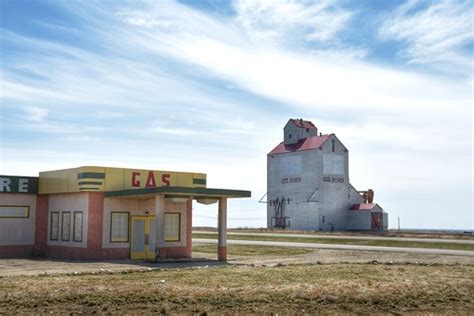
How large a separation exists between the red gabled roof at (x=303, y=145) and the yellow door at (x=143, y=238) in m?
51.1

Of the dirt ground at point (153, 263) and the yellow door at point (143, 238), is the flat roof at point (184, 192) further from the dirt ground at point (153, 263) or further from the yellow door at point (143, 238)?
the dirt ground at point (153, 263)

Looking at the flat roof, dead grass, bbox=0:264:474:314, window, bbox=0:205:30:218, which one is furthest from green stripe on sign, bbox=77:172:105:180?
dead grass, bbox=0:264:474:314

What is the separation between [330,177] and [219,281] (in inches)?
2482

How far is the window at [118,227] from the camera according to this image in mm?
33250

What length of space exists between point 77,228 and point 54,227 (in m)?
3.36

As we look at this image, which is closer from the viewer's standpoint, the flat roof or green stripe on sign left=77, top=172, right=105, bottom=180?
the flat roof

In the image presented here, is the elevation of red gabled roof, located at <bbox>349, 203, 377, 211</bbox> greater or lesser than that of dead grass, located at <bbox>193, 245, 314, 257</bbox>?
greater

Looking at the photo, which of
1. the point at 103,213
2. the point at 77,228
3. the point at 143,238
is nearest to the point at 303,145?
the point at 143,238

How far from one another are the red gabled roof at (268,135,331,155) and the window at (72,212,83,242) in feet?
171

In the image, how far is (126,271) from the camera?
80.1 feet

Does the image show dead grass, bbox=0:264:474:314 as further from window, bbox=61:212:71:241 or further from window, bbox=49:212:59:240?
window, bbox=49:212:59:240

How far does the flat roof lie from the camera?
30.6 m

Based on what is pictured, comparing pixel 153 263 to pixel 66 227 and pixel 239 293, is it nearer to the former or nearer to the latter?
pixel 66 227

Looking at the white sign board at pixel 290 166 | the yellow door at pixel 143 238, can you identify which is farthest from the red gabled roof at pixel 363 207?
the yellow door at pixel 143 238
